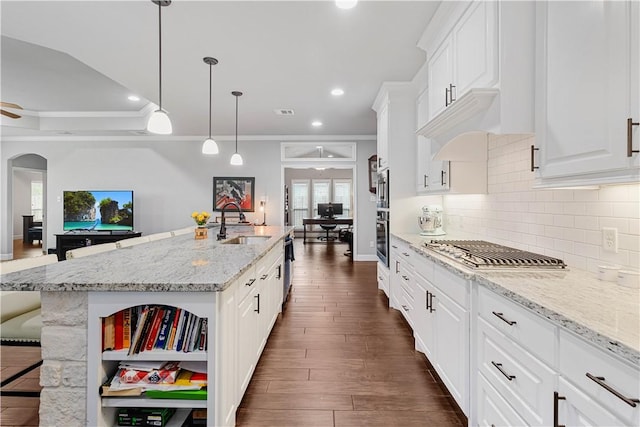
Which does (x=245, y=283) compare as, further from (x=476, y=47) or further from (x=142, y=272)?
(x=476, y=47)

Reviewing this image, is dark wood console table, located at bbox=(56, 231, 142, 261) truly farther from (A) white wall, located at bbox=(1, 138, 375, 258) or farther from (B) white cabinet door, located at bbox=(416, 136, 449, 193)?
(B) white cabinet door, located at bbox=(416, 136, 449, 193)

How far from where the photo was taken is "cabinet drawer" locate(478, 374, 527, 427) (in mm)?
1247

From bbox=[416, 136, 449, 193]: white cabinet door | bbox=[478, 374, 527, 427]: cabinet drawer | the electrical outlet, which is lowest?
bbox=[478, 374, 527, 427]: cabinet drawer

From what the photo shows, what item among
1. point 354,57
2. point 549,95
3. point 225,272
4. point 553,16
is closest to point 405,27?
point 354,57

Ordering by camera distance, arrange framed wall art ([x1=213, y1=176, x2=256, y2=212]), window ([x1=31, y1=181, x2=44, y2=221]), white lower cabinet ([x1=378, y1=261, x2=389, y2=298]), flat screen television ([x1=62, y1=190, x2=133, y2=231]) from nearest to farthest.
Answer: white lower cabinet ([x1=378, y1=261, x2=389, y2=298]), flat screen television ([x1=62, y1=190, x2=133, y2=231]), framed wall art ([x1=213, y1=176, x2=256, y2=212]), window ([x1=31, y1=181, x2=44, y2=221])

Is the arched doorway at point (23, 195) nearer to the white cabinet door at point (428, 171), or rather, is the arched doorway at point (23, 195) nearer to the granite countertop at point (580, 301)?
the white cabinet door at point (428, 171)

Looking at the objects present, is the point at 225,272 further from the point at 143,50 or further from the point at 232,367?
the point at 143,50

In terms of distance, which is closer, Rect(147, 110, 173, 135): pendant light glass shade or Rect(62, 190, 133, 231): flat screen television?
Rect(147, 110, 173, 135): pendant light glass shade

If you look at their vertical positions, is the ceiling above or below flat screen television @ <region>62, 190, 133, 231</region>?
above

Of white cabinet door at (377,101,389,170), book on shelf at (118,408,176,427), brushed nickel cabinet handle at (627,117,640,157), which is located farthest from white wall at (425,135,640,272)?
book on shelf at (118,408,176,427)

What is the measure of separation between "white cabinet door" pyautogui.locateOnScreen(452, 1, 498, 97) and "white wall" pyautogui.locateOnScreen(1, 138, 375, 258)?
522 cm

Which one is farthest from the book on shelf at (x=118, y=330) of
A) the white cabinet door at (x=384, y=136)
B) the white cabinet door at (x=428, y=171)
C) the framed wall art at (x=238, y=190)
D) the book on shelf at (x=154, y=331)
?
the framed wall art at (x=238, y=190)

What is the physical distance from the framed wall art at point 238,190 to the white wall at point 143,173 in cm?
17

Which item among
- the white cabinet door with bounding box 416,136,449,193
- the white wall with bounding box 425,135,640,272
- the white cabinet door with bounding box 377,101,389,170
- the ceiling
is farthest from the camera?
the white cabinet door with bounding box 377,101,389,170
